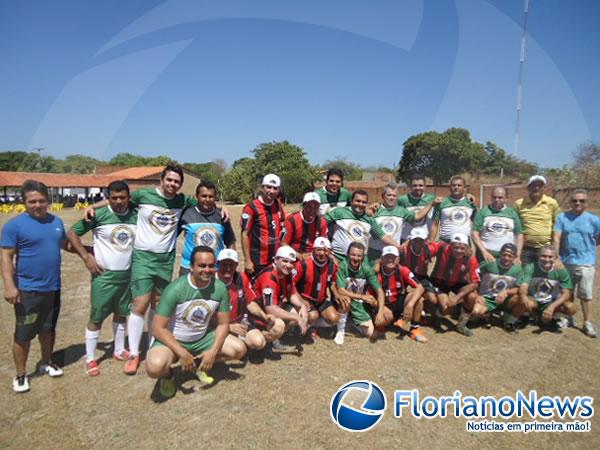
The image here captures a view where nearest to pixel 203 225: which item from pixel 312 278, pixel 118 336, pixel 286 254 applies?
pixel 286 254

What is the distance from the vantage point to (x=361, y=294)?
5.38 m

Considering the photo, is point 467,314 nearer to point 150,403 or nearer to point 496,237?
point 496,237

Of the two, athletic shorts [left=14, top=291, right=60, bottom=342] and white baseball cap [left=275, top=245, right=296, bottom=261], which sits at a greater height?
white baseball cap [left=275, top=245, right=296, bottom=261]

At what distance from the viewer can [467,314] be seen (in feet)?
18.4

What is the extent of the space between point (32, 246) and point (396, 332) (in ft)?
15.6

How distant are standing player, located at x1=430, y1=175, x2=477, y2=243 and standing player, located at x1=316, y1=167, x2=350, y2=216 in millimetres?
1620

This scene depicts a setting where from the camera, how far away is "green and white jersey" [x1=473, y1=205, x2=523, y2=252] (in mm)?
5805

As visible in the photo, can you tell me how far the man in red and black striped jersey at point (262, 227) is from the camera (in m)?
4.96

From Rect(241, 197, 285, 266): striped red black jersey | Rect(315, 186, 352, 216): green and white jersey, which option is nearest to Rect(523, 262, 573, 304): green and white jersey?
Rect(315, 186, 352, 216): green and white jersey

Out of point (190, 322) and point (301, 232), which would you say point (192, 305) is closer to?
point (190, 322)

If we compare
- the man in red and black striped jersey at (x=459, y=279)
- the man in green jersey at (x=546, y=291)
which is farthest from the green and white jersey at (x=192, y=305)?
the man in green jersey at (x=546, y=291)

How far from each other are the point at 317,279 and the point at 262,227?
3.32 feet

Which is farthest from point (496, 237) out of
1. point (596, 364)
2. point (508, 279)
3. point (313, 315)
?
point (313, 315)

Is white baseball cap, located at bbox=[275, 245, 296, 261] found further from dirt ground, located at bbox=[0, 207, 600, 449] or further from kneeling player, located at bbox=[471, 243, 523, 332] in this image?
kneeling player, located at bbox=[471, 243, 523, 332]
